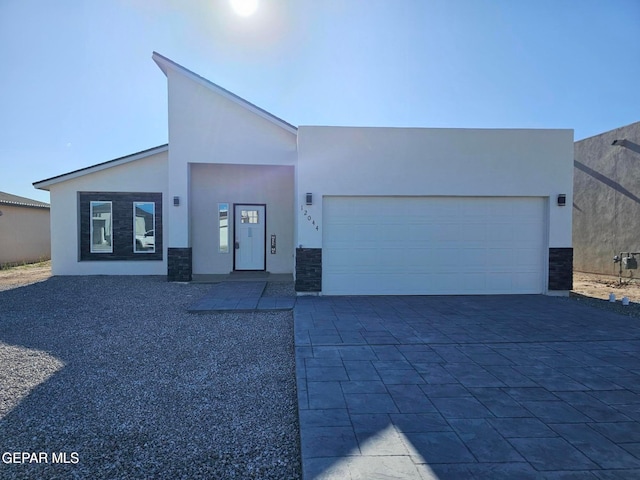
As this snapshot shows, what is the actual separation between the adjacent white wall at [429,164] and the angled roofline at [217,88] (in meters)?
1.96

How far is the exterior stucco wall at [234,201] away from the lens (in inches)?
446

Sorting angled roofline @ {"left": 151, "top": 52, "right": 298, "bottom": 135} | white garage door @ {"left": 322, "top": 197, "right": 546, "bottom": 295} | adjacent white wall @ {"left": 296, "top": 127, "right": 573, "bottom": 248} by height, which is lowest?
white garage door @ {"left": 322, "top": 197, "right": 546, "bottom": 295}

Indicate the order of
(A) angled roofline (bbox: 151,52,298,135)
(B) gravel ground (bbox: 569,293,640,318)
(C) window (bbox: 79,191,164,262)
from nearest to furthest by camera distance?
(B) gravel ground (bbox: 569,293,640,318) < (A) angled roofline (bbox: 151,52,298,135) < (C) window (bbox: 79,191,164,262)

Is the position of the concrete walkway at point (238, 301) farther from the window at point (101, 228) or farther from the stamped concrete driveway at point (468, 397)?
the window at point (101, 228)

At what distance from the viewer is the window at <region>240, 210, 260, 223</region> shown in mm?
11523

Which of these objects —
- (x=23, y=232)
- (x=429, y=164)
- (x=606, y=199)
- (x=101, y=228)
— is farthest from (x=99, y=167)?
(x=606, y=199)

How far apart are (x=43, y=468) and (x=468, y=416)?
3.22 m

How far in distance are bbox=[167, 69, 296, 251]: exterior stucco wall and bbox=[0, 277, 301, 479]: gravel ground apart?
424cm

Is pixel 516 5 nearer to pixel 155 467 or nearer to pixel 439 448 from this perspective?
pixel 439 448

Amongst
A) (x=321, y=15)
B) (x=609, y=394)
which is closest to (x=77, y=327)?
(x=609, y=394)

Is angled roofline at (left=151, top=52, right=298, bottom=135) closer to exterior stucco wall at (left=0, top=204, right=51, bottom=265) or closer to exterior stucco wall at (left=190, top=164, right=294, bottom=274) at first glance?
exterior stucco wall at (left=190, top=164, right=294, bottom=274)

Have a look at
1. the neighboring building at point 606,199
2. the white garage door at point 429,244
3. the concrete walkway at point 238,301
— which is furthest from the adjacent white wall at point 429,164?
the neighboring building at point 606,199

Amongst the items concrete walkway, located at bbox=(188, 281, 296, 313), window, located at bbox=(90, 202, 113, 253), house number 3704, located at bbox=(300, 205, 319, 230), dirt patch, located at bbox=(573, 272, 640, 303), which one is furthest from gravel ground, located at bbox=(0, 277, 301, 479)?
dirt patch, located at bbox=(573, 272, 640, 303)

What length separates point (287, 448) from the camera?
104 inches
